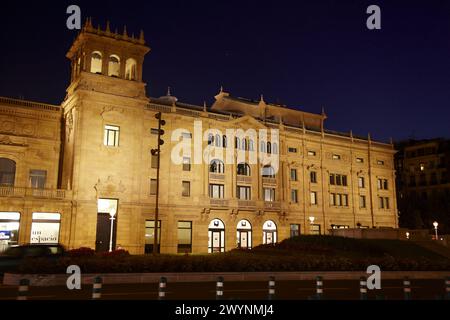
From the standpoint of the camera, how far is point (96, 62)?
49.5 m

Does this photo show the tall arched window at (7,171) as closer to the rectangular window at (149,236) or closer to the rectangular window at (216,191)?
the rectangular window at (149,236)

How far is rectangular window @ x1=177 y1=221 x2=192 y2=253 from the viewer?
5053 cm

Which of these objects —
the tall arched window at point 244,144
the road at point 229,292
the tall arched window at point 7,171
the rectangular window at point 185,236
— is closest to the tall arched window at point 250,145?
the tall arched window at point 244,144

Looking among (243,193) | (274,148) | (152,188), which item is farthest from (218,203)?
(274,148)

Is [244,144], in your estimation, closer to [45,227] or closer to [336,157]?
[336,157]

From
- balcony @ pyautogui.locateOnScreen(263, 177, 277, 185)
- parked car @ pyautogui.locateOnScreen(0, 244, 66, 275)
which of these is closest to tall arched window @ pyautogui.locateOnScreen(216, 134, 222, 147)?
balcony @ pyautogui.locateOnScreen(263, 177, 277, 185)

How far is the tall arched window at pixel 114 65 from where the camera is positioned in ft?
164

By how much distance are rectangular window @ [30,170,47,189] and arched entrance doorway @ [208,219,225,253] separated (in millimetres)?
19246

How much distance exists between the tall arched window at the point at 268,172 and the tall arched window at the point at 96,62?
24040 millimetres
